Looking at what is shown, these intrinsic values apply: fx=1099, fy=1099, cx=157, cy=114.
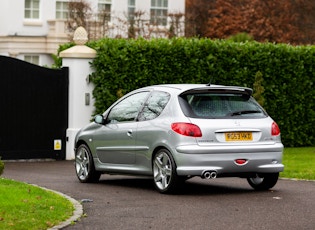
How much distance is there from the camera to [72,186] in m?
17.1

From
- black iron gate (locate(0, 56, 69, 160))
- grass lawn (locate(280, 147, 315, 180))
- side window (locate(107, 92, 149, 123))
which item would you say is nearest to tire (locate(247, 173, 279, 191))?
side window (locate(107, 92, 149, 123))

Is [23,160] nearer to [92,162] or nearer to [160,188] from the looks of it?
[92,162]

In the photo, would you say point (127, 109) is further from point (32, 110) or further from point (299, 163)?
point (32, 110)

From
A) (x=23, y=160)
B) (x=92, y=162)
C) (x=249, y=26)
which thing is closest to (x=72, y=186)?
(x=92, y=162)

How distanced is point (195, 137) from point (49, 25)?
32326 mm

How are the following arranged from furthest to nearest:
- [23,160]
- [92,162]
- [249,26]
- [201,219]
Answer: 1. [249,26]
2. [23,160]
3. [92,162]
4. [201,219]

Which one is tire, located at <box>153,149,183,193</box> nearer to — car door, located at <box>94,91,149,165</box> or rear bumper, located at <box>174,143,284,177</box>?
rear bumper, located at <box>174,143,284,177</box>

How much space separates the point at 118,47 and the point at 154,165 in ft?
32.0

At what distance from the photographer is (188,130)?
1523cm

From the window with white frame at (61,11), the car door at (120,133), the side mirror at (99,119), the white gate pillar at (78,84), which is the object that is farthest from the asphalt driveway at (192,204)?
the window with white frame at (61,11)

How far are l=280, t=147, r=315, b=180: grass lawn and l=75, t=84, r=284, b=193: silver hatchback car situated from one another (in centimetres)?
285

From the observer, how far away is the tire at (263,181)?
16.1 metres

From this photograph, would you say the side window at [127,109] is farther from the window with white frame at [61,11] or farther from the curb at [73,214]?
the window with white frame at [61,11]

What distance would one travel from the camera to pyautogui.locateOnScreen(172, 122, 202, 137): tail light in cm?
1520
